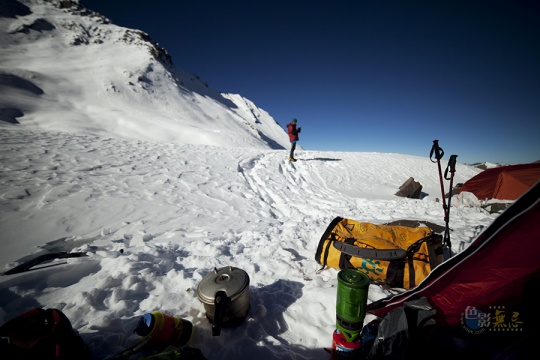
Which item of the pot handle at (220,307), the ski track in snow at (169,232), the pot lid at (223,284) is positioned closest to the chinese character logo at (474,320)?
the ski track in snow at (169,232)

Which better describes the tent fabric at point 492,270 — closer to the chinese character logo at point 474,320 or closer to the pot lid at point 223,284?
the chinese character logo at point 474,320

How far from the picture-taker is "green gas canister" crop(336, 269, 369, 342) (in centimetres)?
170

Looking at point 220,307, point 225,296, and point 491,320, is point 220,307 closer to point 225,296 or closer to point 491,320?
point 225,296

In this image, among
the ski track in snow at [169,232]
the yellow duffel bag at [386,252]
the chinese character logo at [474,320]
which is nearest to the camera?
the chinese character logo at [474,320]

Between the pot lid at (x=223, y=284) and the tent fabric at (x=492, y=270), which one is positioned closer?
the tent fabric at (x=492, y=270)

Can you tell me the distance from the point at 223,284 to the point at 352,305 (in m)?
1.30

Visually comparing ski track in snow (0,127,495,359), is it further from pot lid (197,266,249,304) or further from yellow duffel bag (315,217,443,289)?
pot lid (197,266,249,304)

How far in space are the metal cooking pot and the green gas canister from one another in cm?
102

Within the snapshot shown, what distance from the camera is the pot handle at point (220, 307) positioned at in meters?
1.89

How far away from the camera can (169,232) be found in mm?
4445

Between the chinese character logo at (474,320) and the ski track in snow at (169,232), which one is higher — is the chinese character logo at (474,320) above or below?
above

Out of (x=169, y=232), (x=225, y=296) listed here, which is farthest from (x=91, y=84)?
(x=225, y=296)

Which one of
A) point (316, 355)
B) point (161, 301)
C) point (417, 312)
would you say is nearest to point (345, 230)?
point (417, 312)

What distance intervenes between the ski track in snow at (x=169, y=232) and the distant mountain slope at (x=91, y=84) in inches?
429
